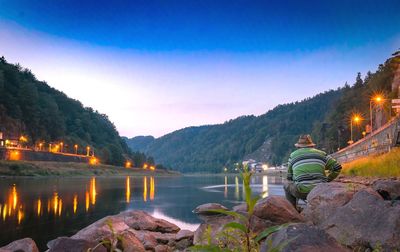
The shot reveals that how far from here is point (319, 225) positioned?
875 centimetres

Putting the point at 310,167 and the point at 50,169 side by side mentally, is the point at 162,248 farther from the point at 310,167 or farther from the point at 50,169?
the point at 50,169

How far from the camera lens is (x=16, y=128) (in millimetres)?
124438

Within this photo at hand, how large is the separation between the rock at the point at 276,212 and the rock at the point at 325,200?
1.32 feet

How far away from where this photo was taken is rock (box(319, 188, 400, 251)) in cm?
653

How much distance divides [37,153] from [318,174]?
118411mm

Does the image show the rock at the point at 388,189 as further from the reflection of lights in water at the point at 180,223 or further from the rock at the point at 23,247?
the reflection of lights in water at the point at 180,223

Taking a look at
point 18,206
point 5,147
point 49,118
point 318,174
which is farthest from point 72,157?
point 318,174

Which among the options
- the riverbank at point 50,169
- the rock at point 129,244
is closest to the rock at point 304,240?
the rock at point 129,244

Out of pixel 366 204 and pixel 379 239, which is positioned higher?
pixel 366 204

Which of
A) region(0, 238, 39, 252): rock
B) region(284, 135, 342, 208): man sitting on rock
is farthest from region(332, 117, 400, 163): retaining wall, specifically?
region(0, 238, 39, 252): rock

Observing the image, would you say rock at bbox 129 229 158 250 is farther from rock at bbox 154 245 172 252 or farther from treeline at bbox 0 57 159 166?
treeline at bbox 0 57 159 166

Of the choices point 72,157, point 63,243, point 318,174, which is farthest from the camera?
point 72,157

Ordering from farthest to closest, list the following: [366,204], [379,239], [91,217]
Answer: [91,217]
[366,204]
[379,239]

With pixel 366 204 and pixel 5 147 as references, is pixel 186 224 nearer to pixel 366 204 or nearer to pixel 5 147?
pixel 366 204
